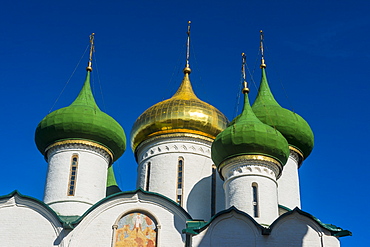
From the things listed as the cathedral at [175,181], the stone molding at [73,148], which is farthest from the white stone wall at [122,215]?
the stone molding at [73,148]

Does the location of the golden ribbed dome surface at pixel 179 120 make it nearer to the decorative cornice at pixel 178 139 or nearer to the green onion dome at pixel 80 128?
the decorative cornice at pixel 178 139

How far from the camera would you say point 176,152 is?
15.5 meters

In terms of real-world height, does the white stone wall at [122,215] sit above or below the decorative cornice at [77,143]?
below

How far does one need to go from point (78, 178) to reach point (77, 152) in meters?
0.61

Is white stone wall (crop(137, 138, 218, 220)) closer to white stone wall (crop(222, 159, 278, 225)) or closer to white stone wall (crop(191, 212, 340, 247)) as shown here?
white stone wall (crop(222, 159, 278, 225))

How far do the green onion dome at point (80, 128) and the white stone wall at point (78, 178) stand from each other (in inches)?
8.3

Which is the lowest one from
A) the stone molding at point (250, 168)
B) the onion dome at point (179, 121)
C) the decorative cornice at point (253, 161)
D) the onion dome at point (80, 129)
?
the stone molding at point (250, 168)

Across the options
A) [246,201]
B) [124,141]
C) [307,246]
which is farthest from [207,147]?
[307,246]

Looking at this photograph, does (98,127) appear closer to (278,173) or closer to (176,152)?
(176,152)

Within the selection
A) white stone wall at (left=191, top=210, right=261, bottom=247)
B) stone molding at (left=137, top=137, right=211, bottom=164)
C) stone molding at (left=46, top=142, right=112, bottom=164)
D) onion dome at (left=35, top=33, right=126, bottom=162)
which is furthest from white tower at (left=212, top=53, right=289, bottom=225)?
stone molding at (left=46, top=142, right=112, bottom=164)

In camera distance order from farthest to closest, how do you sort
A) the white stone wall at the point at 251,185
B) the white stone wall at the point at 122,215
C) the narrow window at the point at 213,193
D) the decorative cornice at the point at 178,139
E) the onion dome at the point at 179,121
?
the onion dome at the point at 179,121 < the decorative cornice at the point at 178,139 < the narrow window at the point at 213,193 < the white stone wall at the point at 251,185 < the white stone wall at the point at 122,215

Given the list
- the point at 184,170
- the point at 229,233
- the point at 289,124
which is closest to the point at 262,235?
the point at 229,233

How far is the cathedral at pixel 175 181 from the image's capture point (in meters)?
12.4

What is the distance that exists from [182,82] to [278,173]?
15.7ft
